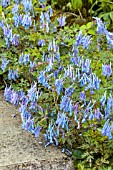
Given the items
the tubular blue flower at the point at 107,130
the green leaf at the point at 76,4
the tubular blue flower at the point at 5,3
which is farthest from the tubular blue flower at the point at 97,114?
the green leaf at the point at 76,4

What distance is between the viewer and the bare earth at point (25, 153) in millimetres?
2715

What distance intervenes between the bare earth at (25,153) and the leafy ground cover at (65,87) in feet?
0.21

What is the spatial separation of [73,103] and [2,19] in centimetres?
128

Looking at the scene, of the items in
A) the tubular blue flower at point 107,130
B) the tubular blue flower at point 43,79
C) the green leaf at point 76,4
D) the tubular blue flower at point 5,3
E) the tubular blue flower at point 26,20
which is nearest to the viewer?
the tubular blue flower at point 107,130

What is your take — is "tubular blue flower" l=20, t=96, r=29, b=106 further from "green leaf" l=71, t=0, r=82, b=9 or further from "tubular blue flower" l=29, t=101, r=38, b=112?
"green leaf" l=71, t=0, r=82, b=9

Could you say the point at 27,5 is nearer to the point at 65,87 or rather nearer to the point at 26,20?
the point at 26,20

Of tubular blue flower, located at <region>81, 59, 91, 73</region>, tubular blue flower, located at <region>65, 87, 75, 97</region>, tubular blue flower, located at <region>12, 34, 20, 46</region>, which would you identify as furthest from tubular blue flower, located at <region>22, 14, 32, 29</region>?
tubular blue flower, located at <region>65, 87, 75, 97</region>

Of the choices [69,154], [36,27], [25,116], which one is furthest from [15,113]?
[36,27]

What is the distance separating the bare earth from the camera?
271cm

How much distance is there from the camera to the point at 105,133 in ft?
8.39

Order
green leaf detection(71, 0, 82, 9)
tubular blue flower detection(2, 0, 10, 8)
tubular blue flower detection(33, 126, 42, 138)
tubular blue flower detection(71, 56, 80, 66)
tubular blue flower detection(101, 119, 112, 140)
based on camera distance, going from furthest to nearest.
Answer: green leaf detection(71, 0, 82, 9) → tubular blue flower detection(2, 0, 10, 8) → tubular blue flower detection(71, 56, 80, 66) → tubular blue flower detection(33, 126, 42, 138) → tubular blue flower detection(101, 119, 112, 140)

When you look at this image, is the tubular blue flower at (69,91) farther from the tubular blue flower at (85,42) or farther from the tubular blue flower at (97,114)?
the tubular blue flower at (85,42)

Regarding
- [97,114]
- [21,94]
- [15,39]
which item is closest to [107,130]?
[97,114]

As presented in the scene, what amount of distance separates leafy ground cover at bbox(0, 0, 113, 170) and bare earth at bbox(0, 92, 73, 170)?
6cm
